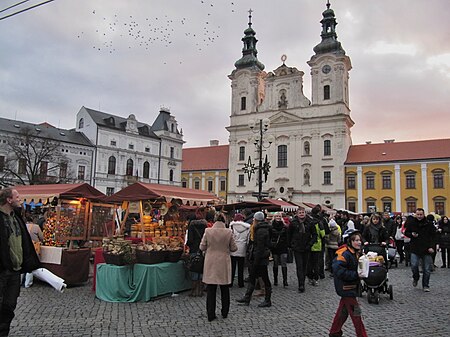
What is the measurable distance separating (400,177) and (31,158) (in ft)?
→ 130

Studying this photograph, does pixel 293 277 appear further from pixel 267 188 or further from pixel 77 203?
pixel 267 188

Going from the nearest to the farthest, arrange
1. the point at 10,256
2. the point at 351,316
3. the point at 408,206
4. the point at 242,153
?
the point at 10,256
the point at 351,316
the point at 408,206
the point at 242,153

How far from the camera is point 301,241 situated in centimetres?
902

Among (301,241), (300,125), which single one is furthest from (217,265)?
(300,125)

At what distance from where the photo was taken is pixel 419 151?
44.1 m

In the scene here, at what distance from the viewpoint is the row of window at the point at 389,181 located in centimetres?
4191

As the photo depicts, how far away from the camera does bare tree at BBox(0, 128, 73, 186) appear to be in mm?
34656

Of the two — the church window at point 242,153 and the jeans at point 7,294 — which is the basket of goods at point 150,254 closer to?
the jeans at point 7,294

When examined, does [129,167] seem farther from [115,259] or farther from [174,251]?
[115,259]

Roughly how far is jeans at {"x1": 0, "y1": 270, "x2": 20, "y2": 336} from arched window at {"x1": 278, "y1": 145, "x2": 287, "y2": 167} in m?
46.0

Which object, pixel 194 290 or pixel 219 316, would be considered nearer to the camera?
pixel 219 316

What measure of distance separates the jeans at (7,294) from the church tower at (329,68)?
45.8 metres

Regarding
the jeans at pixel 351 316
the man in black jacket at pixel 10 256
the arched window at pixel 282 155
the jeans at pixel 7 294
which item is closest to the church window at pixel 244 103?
the arched window at pixel 282 155

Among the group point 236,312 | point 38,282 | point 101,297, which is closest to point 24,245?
point 101,297
